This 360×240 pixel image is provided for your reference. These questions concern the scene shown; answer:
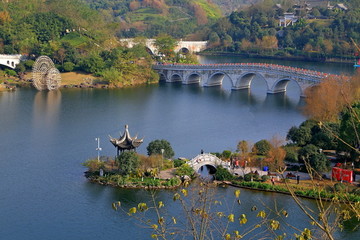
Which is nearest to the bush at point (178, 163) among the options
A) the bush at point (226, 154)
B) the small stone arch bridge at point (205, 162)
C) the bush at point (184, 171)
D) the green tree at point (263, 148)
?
the small stone arch bridge at point (205, 162)

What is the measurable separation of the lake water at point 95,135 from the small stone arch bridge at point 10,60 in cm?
916

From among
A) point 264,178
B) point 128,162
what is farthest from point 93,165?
point 264,178

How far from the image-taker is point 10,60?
72938mm

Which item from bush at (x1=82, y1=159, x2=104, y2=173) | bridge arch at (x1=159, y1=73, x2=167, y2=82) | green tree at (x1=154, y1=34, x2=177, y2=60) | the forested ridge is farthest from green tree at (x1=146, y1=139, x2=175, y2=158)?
green tree at (x1=154, y1=34, x2=177, y2=60)

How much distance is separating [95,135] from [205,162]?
11579 mm

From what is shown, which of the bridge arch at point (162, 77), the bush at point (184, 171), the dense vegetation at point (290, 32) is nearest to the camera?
the bush at point (184, 171)

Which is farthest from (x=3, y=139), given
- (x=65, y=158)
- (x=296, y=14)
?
(x=296, y=14)

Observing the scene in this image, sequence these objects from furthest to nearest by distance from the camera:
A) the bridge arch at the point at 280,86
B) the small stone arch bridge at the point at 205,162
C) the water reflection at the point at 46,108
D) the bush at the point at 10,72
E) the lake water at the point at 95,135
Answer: the bush at the point at 10,72
the bridge arch at the point at 280,86
the water reflection at the point at 46,108
the small stone arch bridge at the point at 205,162
the lake water at the point at 95,135

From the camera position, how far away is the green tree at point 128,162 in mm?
33844

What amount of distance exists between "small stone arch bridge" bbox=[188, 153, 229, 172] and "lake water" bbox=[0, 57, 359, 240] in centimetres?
307

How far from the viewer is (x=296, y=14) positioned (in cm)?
11006

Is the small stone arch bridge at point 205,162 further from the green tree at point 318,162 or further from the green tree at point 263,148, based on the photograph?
the green tree at point 318,162

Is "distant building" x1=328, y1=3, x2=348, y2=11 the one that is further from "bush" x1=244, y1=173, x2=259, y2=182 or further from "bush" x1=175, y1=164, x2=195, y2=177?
"bush" x1=175, y1=164, x2=195, y2=177

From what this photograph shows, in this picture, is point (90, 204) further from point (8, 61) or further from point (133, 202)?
point (8, 61)
